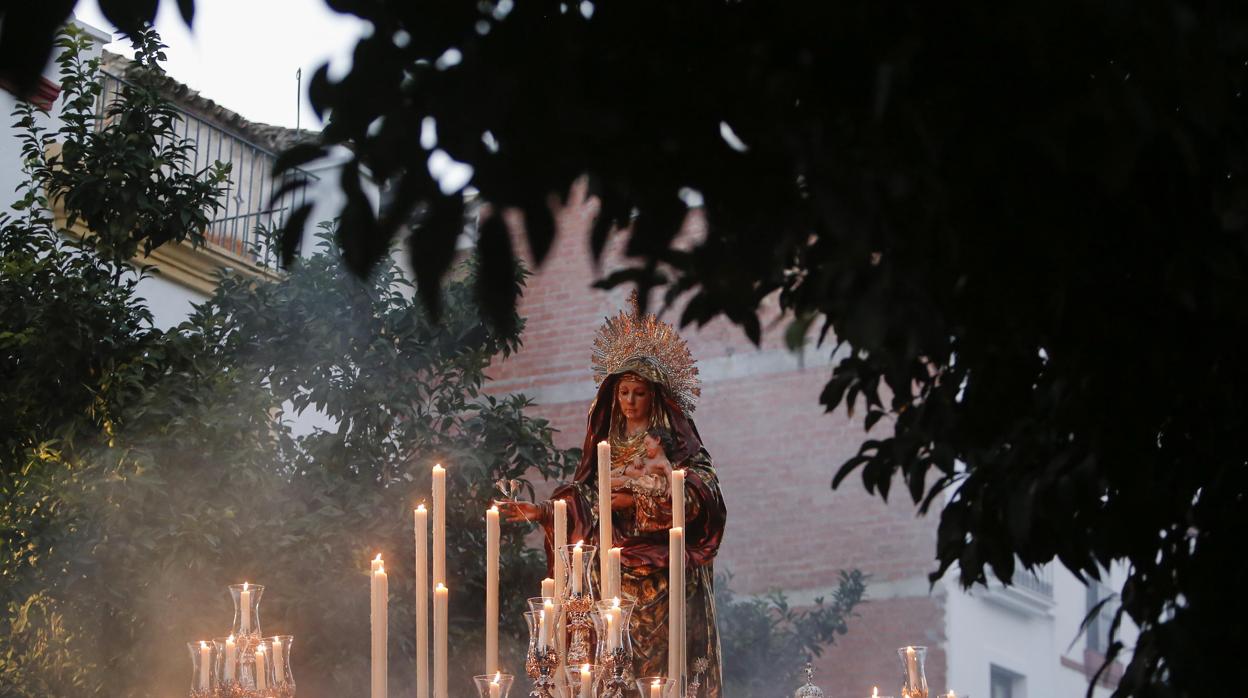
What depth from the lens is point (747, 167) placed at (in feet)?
5.57

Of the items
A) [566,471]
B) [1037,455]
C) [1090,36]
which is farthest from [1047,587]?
[1090,36]

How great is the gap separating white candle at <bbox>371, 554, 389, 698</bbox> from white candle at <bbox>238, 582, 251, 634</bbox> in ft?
1.32

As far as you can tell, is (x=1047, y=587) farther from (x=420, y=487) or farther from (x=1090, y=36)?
(x=1090, y=36)

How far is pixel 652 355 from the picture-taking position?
5.91 m

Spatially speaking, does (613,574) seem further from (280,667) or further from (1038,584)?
(1038,584)

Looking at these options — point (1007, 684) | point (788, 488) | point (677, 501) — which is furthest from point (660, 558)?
point (1007, 684)

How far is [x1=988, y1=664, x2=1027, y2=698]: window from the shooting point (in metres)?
10.5

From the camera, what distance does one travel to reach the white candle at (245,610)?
3994 mm

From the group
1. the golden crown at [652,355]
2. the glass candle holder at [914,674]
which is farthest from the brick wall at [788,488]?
the glass candle holder at [914,674]

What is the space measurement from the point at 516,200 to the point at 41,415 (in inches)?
245

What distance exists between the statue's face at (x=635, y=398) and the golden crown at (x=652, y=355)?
0.16 feet

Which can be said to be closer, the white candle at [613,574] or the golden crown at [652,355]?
the white candle at [613,574]

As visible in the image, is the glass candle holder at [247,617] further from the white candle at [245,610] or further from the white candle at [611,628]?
the white candle at [611,628]

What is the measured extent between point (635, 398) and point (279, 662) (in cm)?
223
